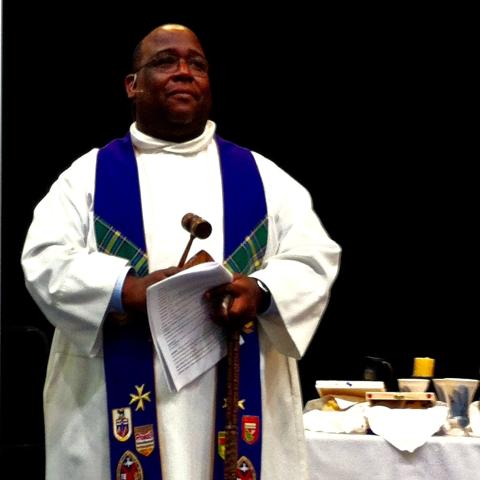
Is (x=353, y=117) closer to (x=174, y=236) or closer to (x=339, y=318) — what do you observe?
(x=339, y=318)

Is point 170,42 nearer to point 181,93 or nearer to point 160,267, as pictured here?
point 181,93

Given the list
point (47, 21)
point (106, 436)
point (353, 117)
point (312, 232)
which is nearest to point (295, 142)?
point (353, 117)

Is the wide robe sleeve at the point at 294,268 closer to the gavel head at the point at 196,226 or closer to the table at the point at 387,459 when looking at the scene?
the gavel head at the point at 196,226

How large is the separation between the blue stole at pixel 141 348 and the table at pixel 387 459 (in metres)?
0.95

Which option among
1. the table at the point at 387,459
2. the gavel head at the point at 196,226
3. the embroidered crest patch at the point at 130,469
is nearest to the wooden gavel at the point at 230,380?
the gavel head at the point at 196,226

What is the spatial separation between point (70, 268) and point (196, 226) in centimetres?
35

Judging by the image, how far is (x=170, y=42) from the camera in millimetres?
3562

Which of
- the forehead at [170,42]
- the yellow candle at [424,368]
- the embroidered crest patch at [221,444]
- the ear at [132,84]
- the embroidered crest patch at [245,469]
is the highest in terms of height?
the forehead at [170,42]

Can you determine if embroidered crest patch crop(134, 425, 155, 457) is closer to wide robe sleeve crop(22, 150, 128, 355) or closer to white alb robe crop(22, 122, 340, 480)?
white alb robe crop(22, 122, 340, 480)

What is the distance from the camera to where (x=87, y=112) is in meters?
5.85

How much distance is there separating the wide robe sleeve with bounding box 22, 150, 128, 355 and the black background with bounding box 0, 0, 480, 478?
2.46 m

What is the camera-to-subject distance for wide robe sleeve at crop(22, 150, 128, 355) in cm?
317

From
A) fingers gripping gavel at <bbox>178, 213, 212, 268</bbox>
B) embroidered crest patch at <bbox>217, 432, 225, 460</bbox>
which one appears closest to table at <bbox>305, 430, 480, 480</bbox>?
embroidered crest patch at <bbox>217, 432, 225, 460</bbox>

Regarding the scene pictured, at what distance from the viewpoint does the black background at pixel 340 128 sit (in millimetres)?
5789
